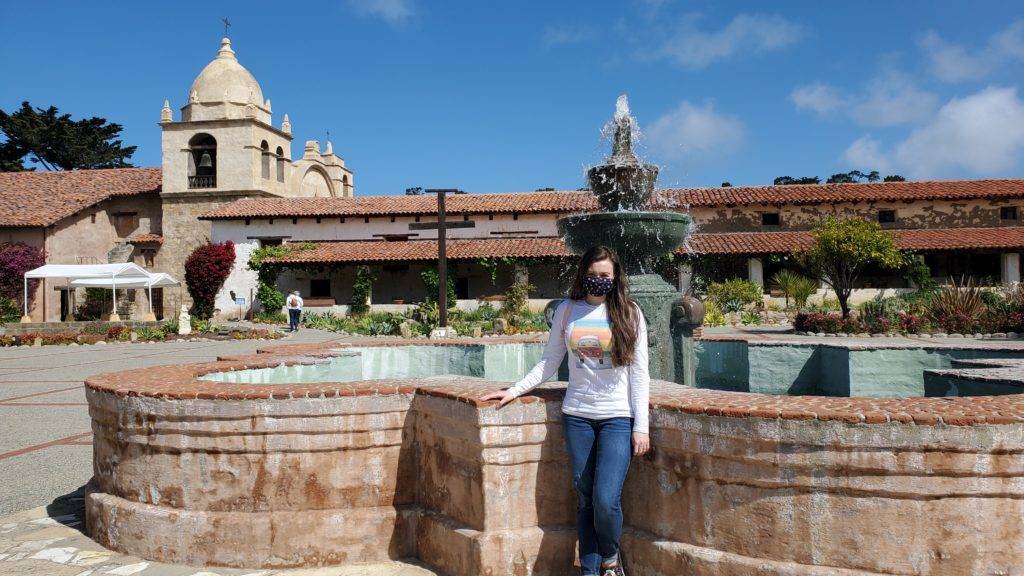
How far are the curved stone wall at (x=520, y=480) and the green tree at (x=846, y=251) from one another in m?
20.1

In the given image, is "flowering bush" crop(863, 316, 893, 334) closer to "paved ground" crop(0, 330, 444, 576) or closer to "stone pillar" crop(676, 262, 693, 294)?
"stone pillar" crop(676, 262, 693, 294)

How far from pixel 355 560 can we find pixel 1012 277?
106ft

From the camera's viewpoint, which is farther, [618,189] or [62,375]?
[62,375]

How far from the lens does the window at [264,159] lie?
35062 mm

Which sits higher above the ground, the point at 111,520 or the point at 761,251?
the point at 761,251

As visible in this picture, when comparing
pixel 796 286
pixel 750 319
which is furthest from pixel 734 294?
pixel 796 286

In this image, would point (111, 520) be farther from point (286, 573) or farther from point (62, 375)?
point (62, 375)

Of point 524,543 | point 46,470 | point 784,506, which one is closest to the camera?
point 784,506

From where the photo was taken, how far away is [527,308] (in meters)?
27.0

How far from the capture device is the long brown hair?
3.19 m

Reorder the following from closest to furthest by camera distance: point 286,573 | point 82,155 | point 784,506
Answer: point 784,506 < point 286,573 < point 82,155

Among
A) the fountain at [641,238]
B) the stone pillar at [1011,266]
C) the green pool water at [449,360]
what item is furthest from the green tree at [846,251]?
the fountain at [641,238]

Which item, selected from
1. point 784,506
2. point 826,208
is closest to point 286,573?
point 784,506

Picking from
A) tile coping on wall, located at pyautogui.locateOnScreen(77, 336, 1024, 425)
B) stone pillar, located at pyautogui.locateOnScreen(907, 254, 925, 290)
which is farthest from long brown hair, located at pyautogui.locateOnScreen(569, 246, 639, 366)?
stone pillar, located at pyautogui.locateOnScreen(907, 254, 925, 290)
